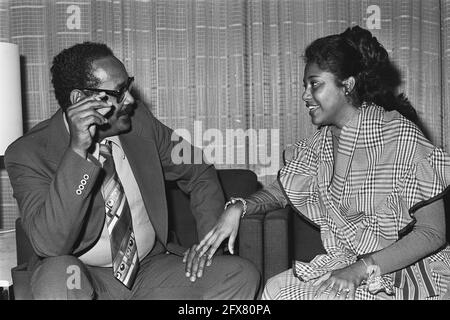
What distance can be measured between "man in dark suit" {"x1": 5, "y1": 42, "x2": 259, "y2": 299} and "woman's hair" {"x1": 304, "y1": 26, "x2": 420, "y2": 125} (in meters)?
0.56

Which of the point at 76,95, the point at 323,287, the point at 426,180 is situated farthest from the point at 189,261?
the point at 426,180

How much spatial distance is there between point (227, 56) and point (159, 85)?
0.35 metres

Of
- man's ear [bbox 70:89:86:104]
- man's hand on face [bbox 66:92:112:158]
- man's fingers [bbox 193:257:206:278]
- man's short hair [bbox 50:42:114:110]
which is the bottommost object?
man's fingers [bbox 193:257:206:278]

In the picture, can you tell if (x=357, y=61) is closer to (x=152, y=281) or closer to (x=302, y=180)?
(x=302, y=180)

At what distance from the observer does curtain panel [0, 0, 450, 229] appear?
2848 millimetres

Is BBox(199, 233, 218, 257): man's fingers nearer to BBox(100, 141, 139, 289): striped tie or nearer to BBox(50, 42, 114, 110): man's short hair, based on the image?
BBox(100, 141, 139, 289): striped tie

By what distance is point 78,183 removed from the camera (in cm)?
164

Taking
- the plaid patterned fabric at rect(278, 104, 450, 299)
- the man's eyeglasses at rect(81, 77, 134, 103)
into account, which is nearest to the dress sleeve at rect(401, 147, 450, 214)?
the plaid patterned fabric at rect(278, 104, 450, 299)

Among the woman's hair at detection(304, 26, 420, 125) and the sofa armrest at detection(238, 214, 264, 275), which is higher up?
the woman's hair at detection(304, 26, 420, 125)

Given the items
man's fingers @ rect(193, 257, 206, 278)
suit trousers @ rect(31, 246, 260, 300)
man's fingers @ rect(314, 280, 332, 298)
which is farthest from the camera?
man's fingers @ rect(193, 257, 206, 278)

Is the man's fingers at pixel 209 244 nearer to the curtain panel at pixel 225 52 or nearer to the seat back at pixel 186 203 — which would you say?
the seat back at pixel 186 203

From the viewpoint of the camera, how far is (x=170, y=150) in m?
2.15

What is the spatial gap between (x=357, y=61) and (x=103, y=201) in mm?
911
